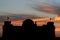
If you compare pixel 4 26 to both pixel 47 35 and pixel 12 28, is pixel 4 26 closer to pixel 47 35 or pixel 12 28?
pixel 12 28

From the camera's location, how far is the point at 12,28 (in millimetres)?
39312

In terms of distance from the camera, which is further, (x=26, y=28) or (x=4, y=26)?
(x=4, y=26)

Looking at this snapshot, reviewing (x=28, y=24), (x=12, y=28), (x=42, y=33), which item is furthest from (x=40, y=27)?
(x=12, y=28)

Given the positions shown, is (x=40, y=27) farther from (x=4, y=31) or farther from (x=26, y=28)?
(x=4, y=31)

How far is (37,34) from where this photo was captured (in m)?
38.7

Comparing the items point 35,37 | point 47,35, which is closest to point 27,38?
point 35,37

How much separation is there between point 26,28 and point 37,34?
3.13m

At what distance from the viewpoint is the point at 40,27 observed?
1545 inches

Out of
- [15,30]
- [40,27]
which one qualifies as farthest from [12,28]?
[40,27]

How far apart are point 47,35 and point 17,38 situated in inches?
275

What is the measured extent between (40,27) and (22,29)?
13.8ft

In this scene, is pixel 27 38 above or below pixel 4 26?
below

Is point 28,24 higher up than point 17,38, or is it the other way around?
point 28,24

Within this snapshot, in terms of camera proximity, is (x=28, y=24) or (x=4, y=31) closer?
(x=28, y=24)
